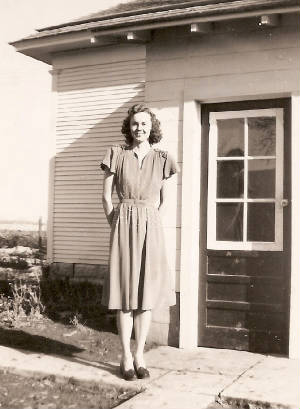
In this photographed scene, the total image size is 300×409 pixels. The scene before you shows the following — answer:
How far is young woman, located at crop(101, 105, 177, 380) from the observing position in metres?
4.54

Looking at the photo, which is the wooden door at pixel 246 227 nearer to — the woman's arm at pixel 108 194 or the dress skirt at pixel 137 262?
the dress skirt at pixel 137 262

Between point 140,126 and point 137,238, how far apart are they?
3.12 ft

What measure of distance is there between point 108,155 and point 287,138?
208 centimetres

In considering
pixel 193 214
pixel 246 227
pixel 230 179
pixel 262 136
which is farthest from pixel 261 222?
pixel 262 136

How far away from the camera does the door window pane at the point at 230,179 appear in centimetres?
595

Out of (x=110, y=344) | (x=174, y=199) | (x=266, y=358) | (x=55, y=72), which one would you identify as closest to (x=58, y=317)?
(x=110, y=344)

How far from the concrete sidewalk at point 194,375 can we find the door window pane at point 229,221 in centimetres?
122

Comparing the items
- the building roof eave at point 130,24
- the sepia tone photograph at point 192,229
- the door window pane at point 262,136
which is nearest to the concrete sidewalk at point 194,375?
the sepia tone photograph at point 192,229

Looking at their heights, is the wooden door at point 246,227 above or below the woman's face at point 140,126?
below

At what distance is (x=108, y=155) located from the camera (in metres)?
4.71

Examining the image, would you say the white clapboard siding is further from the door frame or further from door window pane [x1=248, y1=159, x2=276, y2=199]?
Answer: door window pane [x1=248, y1=159, x2=276, y2=199]

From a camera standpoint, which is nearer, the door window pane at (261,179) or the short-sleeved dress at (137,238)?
the short-sleeved dress at (137,238)

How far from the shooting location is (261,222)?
230 inches

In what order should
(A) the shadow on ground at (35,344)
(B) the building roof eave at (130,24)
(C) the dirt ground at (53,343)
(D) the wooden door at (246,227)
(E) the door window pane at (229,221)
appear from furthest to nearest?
1. (E) the door window pane at (229,221)
2. (D) the wooden door at (246,227)
3. (A) the shadow on ground at (35,344)
4. (B) the building roof eave at (130,24)
5. (C) the dirt ground at (53,343)
